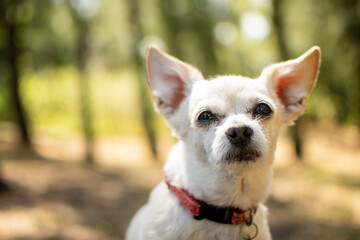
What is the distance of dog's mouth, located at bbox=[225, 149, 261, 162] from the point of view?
257 centimetres

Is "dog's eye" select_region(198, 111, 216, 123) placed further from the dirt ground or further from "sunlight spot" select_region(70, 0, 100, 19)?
"sunlight spot" select_region(70, 0, 100, 19)

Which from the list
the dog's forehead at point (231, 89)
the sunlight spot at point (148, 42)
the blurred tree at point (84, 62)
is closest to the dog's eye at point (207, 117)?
the dog's forehead at point (231, 89)

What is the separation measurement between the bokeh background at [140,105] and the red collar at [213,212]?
3.18 m

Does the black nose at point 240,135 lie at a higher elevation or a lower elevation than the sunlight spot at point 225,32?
lower

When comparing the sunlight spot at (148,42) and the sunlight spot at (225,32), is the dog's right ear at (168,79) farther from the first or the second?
A: the sunlight spot at (225,32)

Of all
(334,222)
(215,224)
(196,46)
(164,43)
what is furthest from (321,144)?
(215,224)

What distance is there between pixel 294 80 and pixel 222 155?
117 centimetres

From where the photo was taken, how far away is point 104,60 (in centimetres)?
1423

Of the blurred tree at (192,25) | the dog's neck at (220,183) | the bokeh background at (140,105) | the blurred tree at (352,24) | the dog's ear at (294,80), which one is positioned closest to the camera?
the dog's neck at (220,183)

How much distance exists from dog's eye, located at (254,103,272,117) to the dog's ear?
0.39 metres

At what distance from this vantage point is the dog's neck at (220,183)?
276cm

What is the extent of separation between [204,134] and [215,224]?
0.77m

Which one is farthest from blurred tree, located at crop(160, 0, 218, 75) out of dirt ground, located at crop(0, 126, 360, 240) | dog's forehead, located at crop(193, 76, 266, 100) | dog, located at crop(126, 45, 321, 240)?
dog's forehead, located at crop(193, 76, 266, 100)

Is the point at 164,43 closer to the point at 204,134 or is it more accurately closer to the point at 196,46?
the point at 196,46
